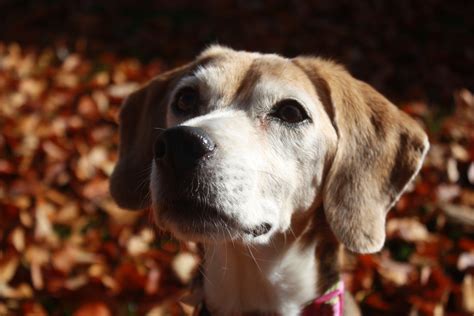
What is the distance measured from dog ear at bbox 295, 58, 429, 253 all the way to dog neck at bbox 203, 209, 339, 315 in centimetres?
19

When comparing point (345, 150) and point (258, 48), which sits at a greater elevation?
point (345, 150)

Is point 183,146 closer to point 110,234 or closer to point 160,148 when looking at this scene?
point 160,148

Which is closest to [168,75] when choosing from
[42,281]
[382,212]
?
[382,212]

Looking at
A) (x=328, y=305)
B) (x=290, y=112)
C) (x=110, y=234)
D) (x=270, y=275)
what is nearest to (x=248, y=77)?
(x=290, y=112)

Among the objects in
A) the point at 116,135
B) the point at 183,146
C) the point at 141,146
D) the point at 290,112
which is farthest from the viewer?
the point at 116,135

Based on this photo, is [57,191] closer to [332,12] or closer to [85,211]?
[85,211]

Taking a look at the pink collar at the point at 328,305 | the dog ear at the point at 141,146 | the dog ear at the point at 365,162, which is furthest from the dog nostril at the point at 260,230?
the dog ear at the point at 141,146

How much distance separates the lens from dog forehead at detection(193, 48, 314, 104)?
2588 mm

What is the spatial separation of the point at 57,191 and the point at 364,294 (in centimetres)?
241

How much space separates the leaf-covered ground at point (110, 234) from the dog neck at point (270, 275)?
0.49 m

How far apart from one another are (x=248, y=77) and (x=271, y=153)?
1.58ft

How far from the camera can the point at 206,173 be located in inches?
81.8

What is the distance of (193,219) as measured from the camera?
2.15 m

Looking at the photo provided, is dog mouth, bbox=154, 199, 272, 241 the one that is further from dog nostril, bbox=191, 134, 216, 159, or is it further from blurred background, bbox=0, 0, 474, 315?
blurred background, bbox=0, 0, 474, 315
